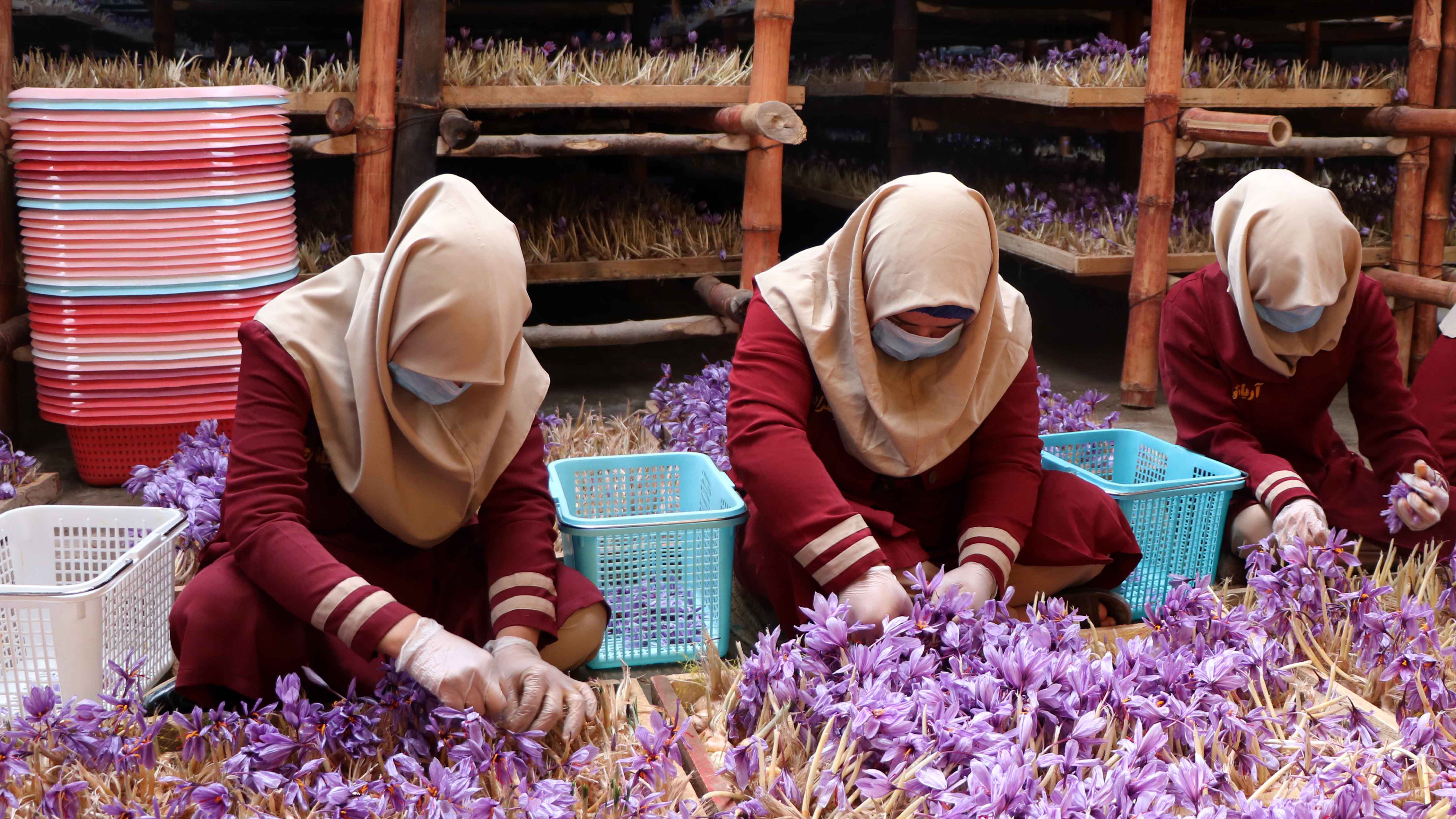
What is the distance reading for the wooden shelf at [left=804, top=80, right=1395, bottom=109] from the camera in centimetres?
451

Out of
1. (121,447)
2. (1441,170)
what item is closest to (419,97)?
(121,447)

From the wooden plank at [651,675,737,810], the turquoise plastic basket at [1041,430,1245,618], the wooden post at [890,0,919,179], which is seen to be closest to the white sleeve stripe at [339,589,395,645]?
the wooden plank at [651,675,737,810]

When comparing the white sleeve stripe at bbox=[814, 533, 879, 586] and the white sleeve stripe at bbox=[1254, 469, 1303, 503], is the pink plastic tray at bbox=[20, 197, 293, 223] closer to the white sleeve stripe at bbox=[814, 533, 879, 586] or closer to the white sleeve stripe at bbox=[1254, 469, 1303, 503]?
the white sleeve stripe at bbox=[814, 533, 879, 586]

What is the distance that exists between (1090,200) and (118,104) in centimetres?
389

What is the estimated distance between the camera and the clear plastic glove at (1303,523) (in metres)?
2.45

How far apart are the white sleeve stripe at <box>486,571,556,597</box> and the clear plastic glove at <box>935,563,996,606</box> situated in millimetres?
667

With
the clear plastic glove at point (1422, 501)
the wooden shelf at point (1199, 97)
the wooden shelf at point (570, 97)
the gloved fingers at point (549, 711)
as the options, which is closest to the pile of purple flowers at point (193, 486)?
the gloved fingers at point (549, 711)

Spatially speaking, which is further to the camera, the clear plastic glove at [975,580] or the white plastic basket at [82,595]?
the clear plastic glove at [975,580]

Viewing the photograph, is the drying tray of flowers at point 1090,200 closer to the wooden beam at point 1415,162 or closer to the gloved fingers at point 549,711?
the wooden beam at point 1415,162

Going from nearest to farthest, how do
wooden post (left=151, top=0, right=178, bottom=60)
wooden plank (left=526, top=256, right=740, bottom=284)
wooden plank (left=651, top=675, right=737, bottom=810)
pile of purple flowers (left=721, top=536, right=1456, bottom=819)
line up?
pile of purple flowers (left=721, top=536, right=1456, bottom=819) → wooden plank (left=651, top=675, right=737, bottom=810) → wooden plank (left=526, top=256, right=740, bottom=284) → wooden post (left=151, top=0, right=178, bottom=60)

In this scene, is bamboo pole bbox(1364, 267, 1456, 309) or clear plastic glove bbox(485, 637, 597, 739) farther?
bamboo pole bbox(1364, 267, 1456, 309)

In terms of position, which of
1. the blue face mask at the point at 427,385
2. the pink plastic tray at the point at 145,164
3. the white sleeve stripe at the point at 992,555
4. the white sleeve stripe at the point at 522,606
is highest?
the pink plastic tray at the point at 145,164

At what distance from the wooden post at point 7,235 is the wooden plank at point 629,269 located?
64.1 inches

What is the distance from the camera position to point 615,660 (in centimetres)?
234
